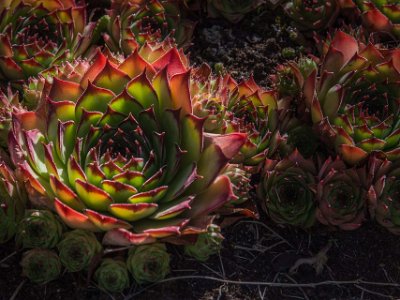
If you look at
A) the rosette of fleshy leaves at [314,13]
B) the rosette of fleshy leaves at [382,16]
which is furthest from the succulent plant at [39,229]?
the rosette of fleshy leaves at [382,16]

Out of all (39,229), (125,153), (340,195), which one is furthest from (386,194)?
(39,229)

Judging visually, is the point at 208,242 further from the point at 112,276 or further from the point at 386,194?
the point at 386,194

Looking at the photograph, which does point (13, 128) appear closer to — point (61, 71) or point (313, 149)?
point (61, 71)

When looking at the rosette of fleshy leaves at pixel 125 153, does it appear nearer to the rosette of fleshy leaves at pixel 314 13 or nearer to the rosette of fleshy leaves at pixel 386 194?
the rosette of fleshy leaves at pixel 386 194

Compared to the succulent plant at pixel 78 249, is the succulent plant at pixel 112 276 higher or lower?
lower

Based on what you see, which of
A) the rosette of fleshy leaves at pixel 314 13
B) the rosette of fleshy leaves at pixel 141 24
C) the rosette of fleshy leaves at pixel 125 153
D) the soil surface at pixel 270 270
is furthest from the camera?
the rosette of fleshy leaves at pixel 314 13

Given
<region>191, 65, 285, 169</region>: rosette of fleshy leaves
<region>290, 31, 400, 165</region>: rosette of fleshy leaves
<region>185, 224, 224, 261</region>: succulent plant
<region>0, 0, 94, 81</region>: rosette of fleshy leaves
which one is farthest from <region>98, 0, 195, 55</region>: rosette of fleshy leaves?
<region>185, 224, 224, 261</region>: succulent plant

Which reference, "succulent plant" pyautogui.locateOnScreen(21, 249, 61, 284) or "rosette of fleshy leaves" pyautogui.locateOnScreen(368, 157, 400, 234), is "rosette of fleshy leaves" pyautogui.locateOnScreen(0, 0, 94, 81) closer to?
"succulent plant" pyautogui.locateOnScreen(21, 249, 61, 284)
